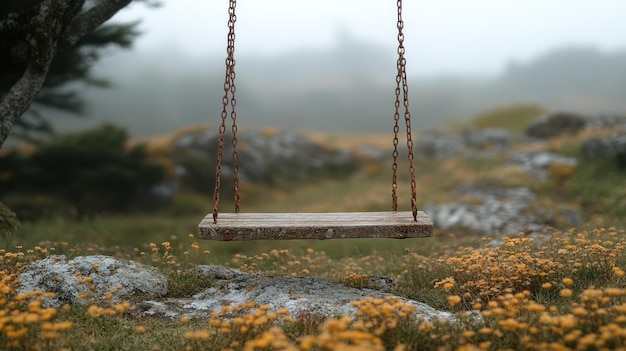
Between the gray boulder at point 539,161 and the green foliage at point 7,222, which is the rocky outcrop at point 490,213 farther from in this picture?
the green foliage at point 7,222

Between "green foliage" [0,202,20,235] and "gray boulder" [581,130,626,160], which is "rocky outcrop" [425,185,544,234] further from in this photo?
"green foliage" [0,202,20,235]

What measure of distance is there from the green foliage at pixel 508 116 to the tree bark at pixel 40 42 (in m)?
23.3

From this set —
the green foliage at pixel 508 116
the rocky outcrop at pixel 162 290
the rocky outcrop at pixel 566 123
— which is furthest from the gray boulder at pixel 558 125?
the rocky outcrop at pixel 162 290

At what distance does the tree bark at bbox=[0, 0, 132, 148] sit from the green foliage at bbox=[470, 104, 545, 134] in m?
23.3

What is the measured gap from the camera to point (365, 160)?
22.9m

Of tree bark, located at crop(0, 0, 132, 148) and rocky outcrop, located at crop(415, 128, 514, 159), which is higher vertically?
tree bark, located at crop(0, 0, 132, 148)

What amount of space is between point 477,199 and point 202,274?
9.39 m

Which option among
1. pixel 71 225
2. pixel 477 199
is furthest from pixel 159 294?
pixel 477 199

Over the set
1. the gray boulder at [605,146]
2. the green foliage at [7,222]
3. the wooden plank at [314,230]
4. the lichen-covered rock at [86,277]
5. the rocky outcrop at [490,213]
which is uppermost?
the gray boulder at [605,146]

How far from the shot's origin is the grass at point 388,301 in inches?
138

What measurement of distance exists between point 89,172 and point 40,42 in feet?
28.2

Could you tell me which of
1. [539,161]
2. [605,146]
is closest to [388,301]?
[605,146]

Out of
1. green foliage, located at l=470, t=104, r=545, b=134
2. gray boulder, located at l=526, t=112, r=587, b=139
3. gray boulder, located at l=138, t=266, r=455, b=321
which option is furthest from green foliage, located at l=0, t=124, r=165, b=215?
green foliage, located at l=470, t=104, r=545, b=134

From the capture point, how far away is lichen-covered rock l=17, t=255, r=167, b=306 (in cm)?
521
